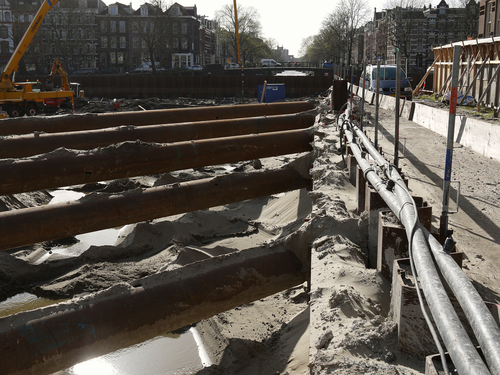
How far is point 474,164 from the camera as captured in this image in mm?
9695

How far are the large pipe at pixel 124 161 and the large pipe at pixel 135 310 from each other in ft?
9.66

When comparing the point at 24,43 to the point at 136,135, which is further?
the point at 24,43

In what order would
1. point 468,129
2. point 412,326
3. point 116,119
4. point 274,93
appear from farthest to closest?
1. point 274,93
2. point 468,129
3. point 116,119
4. point 412,326


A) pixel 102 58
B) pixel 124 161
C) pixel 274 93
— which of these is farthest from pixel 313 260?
pixel 102 58

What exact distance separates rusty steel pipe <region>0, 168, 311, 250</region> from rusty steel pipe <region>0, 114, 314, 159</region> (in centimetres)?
157

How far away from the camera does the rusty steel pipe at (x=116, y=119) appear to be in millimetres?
7953

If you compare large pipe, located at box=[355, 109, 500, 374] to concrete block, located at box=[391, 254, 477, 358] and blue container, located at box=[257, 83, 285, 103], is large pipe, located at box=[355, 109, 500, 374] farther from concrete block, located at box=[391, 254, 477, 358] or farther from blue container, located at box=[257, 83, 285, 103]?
blue container, located at box=[257, 83, 285, 103]

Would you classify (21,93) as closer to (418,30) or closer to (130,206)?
(130,206)

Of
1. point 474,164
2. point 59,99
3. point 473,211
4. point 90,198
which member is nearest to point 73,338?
point 90,198

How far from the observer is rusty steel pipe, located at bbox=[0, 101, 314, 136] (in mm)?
7953

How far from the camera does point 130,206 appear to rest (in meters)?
5.94

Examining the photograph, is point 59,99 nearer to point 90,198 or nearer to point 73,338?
point 90,198

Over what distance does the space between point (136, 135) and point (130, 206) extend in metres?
2.06

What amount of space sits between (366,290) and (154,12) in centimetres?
7253
